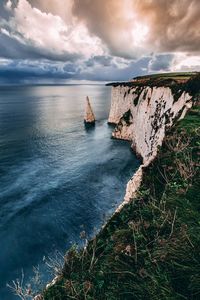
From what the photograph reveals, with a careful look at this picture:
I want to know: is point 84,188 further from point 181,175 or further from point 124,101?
point 124,101

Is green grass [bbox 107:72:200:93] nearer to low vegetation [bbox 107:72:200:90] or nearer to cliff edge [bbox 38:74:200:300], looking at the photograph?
low vegetation [bbox 107:72:200:90]

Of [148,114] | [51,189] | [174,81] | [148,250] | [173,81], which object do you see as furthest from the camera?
[173,81]

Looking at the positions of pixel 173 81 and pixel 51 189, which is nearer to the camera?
pixel 51 189

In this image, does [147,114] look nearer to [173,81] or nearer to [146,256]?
[173,81]

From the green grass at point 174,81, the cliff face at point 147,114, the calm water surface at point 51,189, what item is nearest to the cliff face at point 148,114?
the cliff face at point 147,114

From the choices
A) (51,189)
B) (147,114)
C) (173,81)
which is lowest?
(51,189)

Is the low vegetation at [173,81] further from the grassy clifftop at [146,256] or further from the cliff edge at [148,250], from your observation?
the grassy clifftop at [146,256]

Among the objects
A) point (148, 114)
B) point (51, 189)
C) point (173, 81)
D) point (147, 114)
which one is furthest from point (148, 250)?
point (173, 81)
